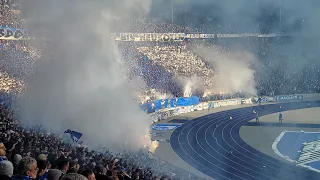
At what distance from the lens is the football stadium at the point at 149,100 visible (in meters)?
12.9

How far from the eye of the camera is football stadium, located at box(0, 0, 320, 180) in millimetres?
12945

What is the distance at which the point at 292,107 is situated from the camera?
34.0 metres

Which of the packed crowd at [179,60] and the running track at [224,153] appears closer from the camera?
the running track at [224,153]

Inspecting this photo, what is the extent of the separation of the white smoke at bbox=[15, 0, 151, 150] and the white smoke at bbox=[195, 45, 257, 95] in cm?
1848

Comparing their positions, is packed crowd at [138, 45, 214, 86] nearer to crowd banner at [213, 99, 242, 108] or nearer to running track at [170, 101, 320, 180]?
crowd banner at [213, 99, 242, 108]

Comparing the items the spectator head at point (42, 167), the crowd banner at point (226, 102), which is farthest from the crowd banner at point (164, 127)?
the spectator head at point (42, 167)

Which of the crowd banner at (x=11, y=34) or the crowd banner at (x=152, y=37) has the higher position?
the crowd banner at (x=152, y=37)

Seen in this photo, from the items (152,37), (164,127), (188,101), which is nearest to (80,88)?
(164,127)

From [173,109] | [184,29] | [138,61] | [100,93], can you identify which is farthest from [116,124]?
[184,29]

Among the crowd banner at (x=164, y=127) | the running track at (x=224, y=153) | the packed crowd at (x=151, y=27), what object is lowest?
the running track at (x=224, y=153)

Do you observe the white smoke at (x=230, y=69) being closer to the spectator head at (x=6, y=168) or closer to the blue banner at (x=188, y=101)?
the blue banner at (x=188, y=101)

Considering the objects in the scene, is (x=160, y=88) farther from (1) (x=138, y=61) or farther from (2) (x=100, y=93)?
(2) (x=100, y=93)

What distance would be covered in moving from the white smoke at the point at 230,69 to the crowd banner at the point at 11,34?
18570mm

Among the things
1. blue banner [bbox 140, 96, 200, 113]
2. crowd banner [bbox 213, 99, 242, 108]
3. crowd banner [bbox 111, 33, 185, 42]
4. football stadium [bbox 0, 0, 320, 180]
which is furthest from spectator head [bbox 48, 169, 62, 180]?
crowd banner [bbox 213, 99, 242, 108]
